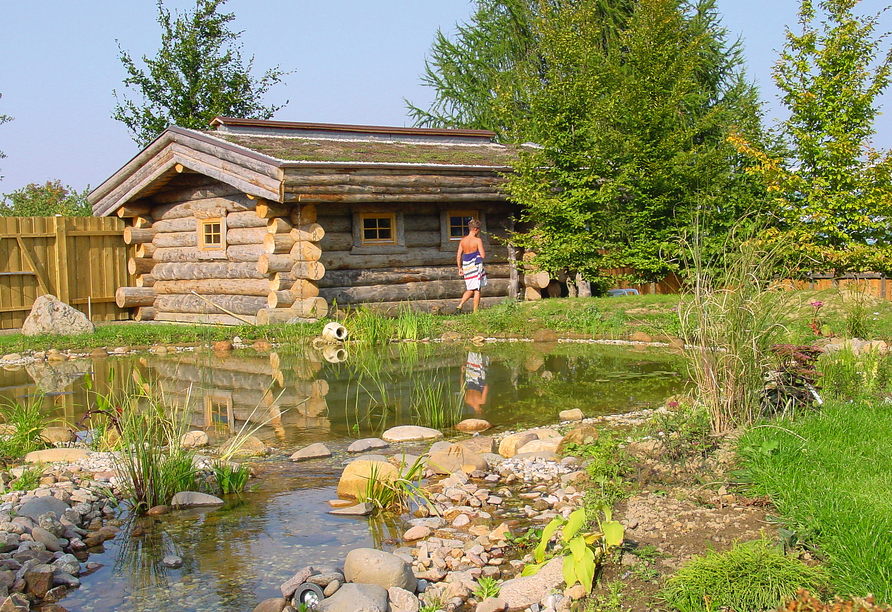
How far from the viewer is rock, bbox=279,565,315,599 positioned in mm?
4113

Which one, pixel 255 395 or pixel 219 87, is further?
pixel 219 87

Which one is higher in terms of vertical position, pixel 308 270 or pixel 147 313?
pixel 308 270

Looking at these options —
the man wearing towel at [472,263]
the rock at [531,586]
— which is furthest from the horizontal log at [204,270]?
the rock at [531,586]

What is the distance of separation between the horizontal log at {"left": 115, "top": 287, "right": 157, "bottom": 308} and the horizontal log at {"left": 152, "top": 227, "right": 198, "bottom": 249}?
40.6 inches

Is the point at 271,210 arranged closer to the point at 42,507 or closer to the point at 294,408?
the point at 294,408

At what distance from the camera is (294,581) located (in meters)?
4.19

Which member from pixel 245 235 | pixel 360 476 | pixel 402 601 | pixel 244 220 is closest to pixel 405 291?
pixel 245 235

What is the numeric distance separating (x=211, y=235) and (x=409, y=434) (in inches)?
448

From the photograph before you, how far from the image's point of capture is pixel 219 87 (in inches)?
1003

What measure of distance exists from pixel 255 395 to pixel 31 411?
272 cm

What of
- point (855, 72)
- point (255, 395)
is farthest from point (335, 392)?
point (855, 72)

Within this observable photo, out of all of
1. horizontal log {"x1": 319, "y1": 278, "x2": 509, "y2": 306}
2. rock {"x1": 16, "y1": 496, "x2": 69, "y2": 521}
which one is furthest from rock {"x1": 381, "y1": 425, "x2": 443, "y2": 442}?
horizontal log {"x1": 319, "y1": 278, "x2": 509, "y2": 306}

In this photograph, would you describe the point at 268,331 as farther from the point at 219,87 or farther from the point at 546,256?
the point at 219,87

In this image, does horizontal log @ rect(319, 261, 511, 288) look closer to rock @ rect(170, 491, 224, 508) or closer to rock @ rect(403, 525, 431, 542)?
rock @ rect(170, 491, 224, 508)
